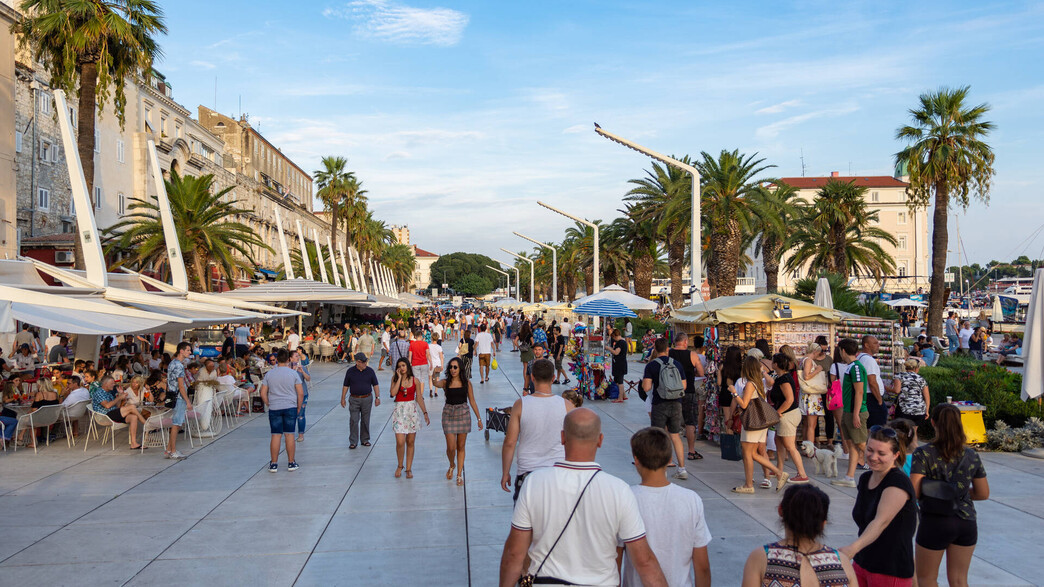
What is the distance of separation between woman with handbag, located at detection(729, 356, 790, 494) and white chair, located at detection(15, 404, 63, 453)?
10.0m

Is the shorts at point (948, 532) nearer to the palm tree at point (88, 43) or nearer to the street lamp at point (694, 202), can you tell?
the street lamp at point (694, 202)

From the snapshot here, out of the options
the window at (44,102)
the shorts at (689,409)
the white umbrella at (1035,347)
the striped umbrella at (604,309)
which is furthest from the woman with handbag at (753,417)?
the window at (44,102)

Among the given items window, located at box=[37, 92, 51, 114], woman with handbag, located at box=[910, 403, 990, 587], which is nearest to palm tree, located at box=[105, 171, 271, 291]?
window, located at box=[37, 92, 51, 114]

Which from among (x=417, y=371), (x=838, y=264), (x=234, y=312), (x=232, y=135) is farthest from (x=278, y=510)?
(x=232, y=135)

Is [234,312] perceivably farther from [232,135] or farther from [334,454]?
[232,135]

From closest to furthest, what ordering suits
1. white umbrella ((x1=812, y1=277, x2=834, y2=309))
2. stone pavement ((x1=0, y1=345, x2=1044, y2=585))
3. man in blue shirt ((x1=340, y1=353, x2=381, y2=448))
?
stone pavement ((x1=0, y1=345, x2=1044, y2=585)) → man in blue shirt ((x1=340, y1=353, x2=381, y2=448)) → white umbrella ((x1=812, y1=277, x2=834, y2=309))

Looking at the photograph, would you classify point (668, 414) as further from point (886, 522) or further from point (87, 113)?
point (87, 113)

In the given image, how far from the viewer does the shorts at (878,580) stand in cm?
404

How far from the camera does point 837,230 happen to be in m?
39.8

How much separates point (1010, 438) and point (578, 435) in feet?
34.8

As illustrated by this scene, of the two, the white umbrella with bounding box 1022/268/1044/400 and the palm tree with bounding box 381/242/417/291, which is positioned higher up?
the palm tree with bounding box 381/242/417/291

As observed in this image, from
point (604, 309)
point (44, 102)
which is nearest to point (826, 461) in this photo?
point (604, 309)

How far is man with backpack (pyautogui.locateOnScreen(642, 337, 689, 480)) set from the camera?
9.36 meters

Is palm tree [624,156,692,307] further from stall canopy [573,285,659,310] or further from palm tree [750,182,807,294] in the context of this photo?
stall canopy [573,285,659,310]
